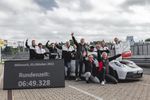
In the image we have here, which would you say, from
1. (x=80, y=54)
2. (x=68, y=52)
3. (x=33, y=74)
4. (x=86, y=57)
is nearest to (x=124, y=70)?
(x=86, y=57)

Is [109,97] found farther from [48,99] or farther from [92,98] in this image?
[48,99]

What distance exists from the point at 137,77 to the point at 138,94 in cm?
417

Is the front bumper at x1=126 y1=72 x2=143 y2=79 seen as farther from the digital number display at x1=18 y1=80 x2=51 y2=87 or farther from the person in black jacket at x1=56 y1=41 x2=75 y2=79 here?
the digital number display at x1=18 y1=80 x2=51 y2=87

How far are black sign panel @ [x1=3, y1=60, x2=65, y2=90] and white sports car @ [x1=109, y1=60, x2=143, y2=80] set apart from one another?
2702mm

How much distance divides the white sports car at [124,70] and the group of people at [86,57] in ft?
0.90

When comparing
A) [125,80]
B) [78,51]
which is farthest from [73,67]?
[125,80]

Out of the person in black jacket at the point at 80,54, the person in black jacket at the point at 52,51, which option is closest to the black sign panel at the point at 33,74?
the person in black jacket at the point at 80,54

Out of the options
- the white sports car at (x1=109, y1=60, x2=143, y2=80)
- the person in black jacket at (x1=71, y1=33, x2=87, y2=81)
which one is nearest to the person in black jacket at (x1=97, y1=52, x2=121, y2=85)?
the white sports car at (x1=109, y1=60, x2=143, y2=80)

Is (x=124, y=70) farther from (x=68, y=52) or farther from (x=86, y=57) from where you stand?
(x=68, y=52)

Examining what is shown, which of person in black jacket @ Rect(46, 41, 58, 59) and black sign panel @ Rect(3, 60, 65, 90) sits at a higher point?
person in black jacket @ Rect(46, 41, 58, 59)

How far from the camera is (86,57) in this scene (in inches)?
624

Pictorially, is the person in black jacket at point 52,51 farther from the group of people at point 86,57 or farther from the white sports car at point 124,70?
the white sports car at point 124,70

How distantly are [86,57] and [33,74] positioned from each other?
10.9 ft

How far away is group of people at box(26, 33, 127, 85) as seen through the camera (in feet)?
48.9
